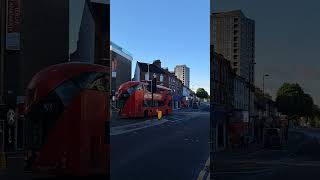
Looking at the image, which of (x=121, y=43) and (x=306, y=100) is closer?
(x=306, y=100)

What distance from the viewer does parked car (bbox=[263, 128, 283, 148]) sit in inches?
134

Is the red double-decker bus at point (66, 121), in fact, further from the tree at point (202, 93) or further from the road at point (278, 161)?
the road at point (278, 161)

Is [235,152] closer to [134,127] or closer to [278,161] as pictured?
[278,161]

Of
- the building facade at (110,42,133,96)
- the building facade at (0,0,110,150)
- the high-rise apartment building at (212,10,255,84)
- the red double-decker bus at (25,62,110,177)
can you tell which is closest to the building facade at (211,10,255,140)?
the high-rise apartment building at (212,10,255,84)

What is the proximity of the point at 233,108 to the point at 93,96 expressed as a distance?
1942 mm

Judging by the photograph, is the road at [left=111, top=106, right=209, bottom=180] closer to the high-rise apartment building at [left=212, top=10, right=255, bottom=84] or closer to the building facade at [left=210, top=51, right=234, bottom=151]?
the building facade at [left=210, top=51, right=234, bottom=151]

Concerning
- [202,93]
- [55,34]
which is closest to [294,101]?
[202,93]

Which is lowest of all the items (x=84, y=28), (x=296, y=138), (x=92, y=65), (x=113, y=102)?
(x=296, y=138)

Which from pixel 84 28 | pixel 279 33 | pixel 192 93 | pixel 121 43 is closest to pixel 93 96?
pixel 84 28

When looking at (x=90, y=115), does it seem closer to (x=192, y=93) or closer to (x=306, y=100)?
(x=192, y=93)

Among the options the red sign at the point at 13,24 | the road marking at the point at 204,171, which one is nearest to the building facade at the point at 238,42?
the road marking at the point at 204,171

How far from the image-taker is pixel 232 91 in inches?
131

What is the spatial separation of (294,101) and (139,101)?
3.91ft

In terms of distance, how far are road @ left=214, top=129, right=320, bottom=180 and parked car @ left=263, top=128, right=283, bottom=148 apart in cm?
7
